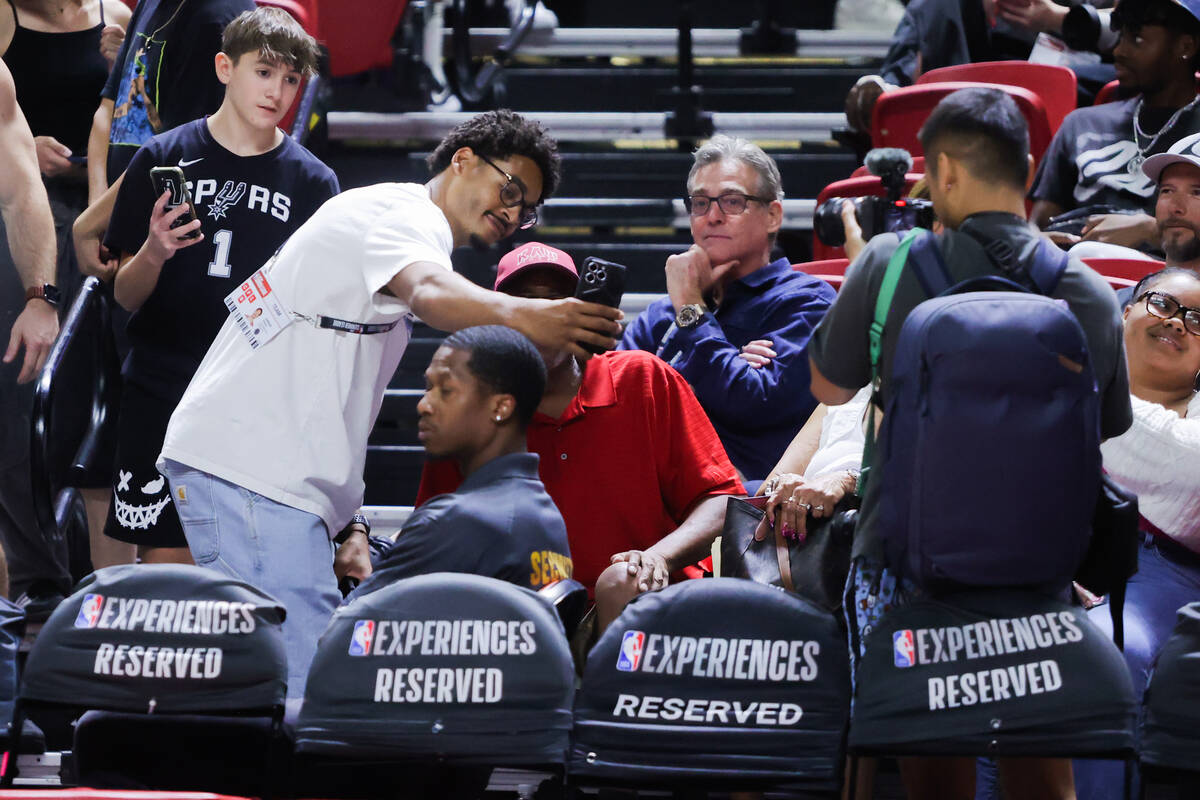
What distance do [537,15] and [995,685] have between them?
550 cm

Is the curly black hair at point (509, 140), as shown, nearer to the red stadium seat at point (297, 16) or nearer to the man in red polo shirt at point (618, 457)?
the man in red polo shirt at point (618, 457)

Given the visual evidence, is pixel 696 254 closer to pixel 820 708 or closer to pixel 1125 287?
pixel 1125 287

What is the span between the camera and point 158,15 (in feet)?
14.7

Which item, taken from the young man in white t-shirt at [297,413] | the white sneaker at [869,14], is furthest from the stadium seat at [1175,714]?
the white sneaker at [869,14]

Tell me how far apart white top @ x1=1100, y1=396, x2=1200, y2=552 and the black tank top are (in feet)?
10.5

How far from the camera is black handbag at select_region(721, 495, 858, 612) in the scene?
312cm

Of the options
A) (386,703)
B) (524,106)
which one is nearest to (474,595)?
(386,703)

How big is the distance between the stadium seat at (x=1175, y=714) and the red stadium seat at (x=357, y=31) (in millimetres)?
4437

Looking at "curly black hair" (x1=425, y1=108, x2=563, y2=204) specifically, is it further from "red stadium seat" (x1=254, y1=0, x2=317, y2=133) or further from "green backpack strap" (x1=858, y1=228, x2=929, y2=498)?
"red stadium seat" (x1=254, y1=0, x2=317, y2=133)

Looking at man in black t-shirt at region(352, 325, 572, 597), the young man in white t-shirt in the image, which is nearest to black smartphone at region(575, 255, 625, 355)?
man in black t-shirt at region(352, 325, 572, 597)

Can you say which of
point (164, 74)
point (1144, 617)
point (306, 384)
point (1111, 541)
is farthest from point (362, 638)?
point (164, 74)

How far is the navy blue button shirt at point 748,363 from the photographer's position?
12.9 feet

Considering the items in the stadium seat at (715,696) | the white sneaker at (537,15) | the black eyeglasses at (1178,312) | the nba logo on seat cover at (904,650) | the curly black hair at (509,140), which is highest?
the curly black hair at (509,140)

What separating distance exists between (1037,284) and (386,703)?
53.1 inches
